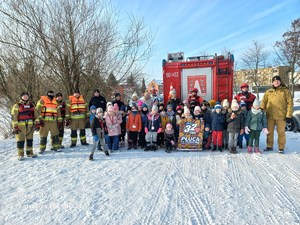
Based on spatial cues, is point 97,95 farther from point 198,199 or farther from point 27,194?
point 198,199

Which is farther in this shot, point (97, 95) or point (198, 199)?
point (97, 95)

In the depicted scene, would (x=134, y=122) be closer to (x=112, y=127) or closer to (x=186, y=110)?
(x=112, y=127)

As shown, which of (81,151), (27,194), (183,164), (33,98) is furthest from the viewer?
(33,98)

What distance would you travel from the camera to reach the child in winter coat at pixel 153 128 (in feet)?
A: 21.9

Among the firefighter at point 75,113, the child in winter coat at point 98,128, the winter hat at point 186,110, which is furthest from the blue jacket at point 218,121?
the firefighter at point 75,113

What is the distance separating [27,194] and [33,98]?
930 centimetres

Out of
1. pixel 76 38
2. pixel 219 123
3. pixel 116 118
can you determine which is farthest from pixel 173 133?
pixel 76 38

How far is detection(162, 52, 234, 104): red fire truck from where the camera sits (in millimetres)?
7820

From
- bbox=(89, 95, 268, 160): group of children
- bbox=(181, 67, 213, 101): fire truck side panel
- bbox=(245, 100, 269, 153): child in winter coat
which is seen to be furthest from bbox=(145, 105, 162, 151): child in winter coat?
bbox=(245, 100, 269, 153): child in winter coat

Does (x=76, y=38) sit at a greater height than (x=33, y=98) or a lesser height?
greater

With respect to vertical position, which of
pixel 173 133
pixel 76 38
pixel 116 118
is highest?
pixel 76 38

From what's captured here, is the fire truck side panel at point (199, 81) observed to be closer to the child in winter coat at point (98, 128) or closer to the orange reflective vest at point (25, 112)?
the child in winter coat at point (98, 128)

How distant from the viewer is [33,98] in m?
11.9

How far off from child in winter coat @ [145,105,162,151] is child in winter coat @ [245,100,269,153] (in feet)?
8.23
